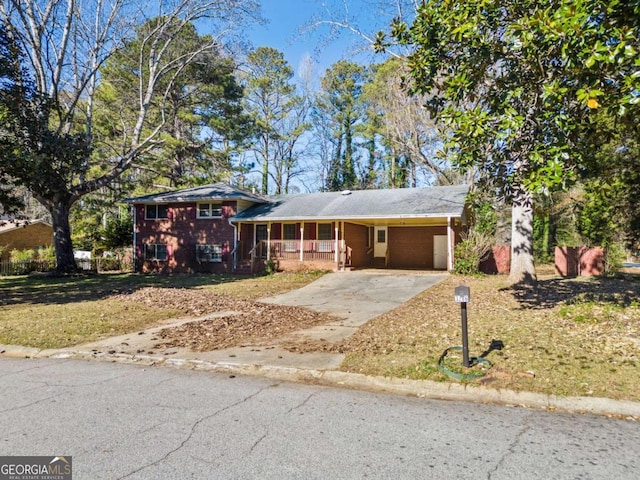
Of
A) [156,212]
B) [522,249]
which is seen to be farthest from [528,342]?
[156,212]

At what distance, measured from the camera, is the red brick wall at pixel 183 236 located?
23.1m

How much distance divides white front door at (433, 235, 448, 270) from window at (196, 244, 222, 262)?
38.6 feet

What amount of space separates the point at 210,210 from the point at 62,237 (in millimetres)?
7506

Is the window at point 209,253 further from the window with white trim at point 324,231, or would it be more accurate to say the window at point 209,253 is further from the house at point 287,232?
the window with white trim at point 324,231

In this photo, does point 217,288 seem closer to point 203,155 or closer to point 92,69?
point 92,69

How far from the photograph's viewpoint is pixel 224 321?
9.16 m

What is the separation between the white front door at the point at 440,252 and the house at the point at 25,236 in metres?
29.9

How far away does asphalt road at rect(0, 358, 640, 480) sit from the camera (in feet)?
9.98

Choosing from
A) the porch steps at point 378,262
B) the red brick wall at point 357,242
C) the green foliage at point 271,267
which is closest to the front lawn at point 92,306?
the green foliage at point 271,267

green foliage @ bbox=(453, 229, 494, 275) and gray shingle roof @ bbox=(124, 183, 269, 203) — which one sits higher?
gray shingle roof @ bbox=(124, 183, 269, 203)

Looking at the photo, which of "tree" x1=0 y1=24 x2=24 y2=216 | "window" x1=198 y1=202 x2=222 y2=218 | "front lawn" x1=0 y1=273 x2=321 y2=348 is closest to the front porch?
"window" x1=198 y1=202 x2=222 y2=218

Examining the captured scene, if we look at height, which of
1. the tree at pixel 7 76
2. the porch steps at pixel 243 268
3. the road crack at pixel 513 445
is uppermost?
the tree at pixel 7 76

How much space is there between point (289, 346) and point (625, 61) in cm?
630

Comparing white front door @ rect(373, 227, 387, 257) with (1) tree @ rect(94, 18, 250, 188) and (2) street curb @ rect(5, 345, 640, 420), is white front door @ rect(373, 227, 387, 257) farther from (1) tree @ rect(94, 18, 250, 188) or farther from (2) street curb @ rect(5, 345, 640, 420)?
(2) street curb @ rect(5, 345, 640, 420)
